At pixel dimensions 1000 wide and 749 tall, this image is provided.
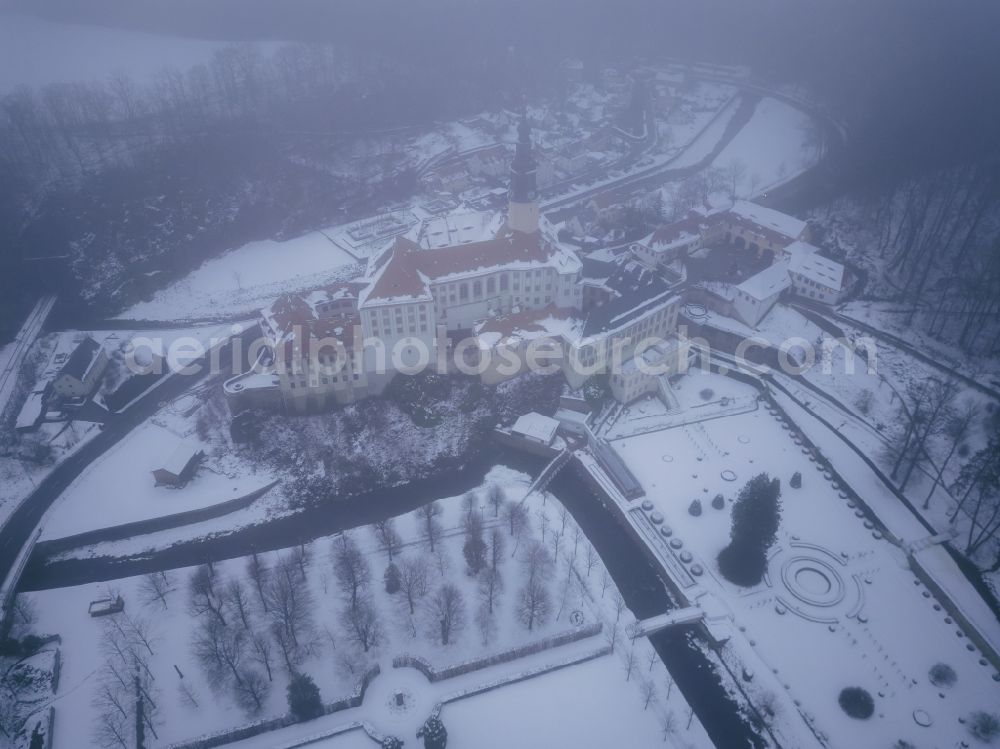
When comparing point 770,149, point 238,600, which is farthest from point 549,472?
point 770,149

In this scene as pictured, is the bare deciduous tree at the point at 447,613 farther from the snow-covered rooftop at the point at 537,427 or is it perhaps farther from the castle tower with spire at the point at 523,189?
the castle tower with spire at the point at 523,189

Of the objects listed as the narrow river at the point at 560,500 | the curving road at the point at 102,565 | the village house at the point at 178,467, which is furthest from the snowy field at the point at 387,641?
the village house at the point at 178,467

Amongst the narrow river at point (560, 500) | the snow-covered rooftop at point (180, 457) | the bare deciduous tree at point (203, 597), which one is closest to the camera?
the narrow river at point (560, 500)

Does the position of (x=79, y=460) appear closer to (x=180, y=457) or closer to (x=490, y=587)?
(x=180, y=457)

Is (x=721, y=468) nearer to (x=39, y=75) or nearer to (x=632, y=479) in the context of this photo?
(x=632, y=479)

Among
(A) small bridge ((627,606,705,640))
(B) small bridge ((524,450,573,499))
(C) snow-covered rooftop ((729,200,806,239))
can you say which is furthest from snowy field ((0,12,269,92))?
(A) small bridge ((627,606,705,640))

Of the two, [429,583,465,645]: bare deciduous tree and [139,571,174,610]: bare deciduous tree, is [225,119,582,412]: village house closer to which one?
[139,571,174,610]: bare deciduous tree

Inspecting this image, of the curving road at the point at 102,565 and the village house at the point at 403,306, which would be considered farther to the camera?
the village house at the point at 403,306
